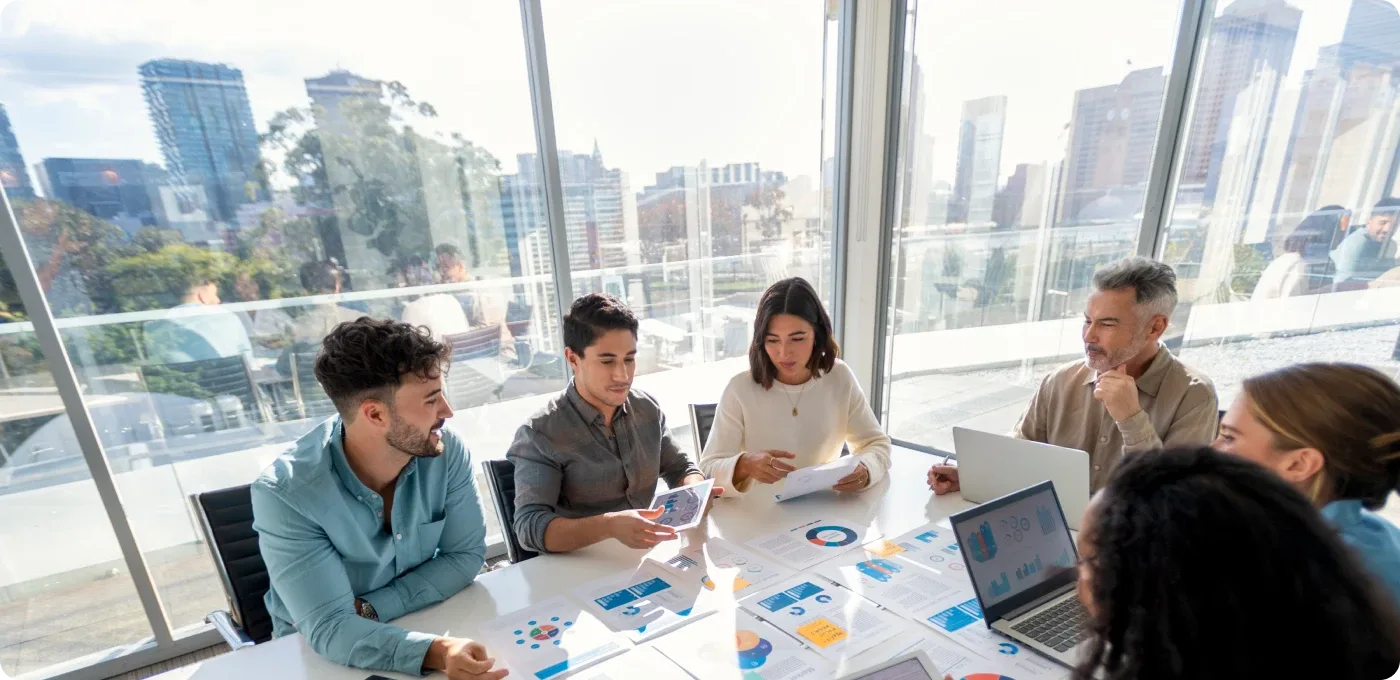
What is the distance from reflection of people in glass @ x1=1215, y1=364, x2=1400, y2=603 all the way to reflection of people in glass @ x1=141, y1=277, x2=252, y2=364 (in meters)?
3.07

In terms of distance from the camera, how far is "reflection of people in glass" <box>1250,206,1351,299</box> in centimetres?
221

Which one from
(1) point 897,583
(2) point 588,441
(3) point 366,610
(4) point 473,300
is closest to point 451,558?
(3) point 366,610

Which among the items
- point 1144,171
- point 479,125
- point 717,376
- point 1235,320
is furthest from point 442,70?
point 1235,320

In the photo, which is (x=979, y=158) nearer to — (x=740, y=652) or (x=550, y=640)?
(x=740, y=652)

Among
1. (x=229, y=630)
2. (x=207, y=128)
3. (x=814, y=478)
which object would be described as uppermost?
(x=207, y=128)

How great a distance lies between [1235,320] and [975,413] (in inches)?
50.6

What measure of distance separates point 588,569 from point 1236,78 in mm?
2979

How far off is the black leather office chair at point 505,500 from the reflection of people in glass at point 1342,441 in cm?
167

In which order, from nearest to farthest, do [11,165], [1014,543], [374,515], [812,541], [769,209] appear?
1. [1014,543]
2. [374,515]
3. [812,541]
4. [11,165]
5. [769,209]

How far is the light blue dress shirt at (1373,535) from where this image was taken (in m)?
0.98

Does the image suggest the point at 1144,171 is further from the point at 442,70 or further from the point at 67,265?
the point at 67,265

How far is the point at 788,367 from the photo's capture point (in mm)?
2062

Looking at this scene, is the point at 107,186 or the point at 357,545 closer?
the point at 357,545

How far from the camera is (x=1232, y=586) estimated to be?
628mm
